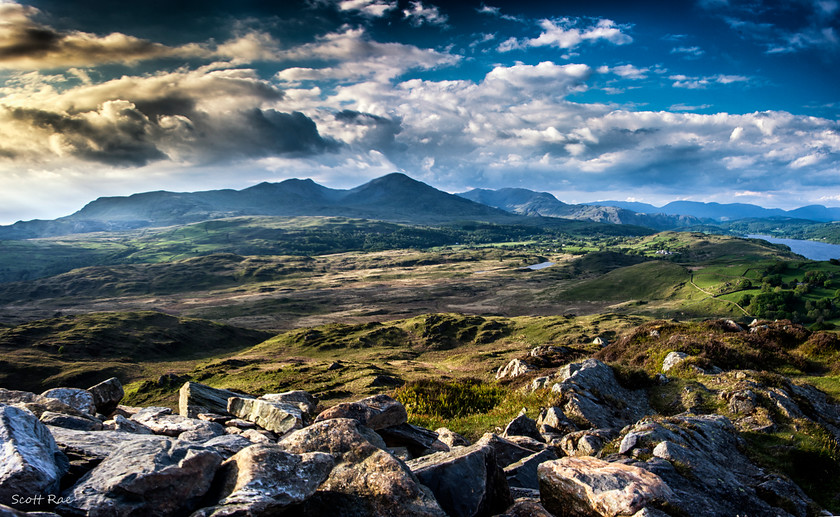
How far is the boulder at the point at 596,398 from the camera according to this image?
20203 mm

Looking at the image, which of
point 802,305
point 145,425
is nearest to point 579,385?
point 145,425

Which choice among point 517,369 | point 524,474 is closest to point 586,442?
point 524,474

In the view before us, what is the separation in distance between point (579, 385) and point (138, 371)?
273 ft

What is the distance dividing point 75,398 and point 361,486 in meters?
17.2

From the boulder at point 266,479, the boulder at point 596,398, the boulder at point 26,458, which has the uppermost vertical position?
the boulder at point 26,458

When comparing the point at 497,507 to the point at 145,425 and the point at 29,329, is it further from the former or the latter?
the point at 29,329

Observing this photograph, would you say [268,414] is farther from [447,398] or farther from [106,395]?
[447,398]

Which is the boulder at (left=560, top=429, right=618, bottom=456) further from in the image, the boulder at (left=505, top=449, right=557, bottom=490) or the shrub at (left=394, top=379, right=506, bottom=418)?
the shrub at (left=394, top=379, right=506, bottom=418)

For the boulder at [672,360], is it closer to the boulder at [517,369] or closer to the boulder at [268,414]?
the boulder at [517,369]

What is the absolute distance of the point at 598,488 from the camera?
9.27m

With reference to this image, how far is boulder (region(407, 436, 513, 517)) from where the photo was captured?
376 inches

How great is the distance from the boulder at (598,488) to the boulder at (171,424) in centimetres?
1051

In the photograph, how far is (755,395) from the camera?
746 inches

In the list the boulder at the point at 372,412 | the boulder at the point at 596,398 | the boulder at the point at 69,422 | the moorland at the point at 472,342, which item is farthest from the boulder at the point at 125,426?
the boulder at the point at 596,398
